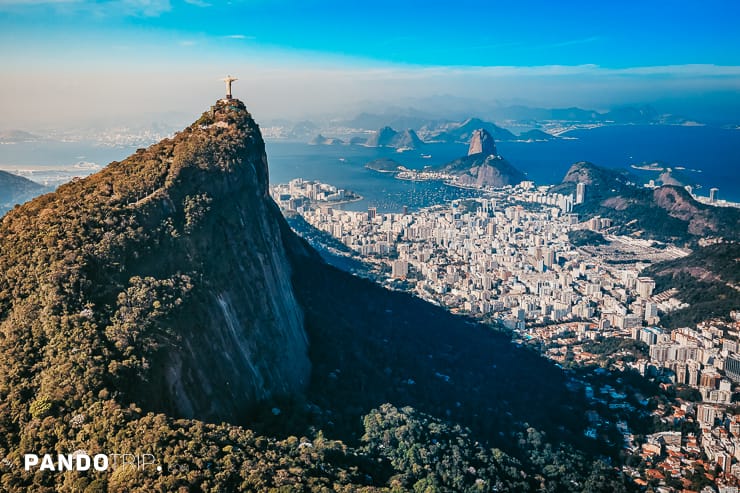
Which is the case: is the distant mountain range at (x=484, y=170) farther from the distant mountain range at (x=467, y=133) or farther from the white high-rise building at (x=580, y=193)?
the distant mountain range at (x=467, y=133)

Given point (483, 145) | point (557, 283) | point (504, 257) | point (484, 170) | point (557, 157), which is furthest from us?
point (557, 157)

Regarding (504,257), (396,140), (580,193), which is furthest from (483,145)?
(504,257)

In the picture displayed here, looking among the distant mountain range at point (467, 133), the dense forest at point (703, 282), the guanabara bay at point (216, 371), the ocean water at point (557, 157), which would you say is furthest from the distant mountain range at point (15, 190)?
the distant mountain range at point (467, 133)

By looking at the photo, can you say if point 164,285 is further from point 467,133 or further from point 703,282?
point 467,133

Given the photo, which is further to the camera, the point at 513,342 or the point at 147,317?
the point at 513,342

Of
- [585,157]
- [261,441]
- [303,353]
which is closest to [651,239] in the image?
[303,353]

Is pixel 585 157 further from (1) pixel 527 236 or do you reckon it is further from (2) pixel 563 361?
(2) pixel 563 361
